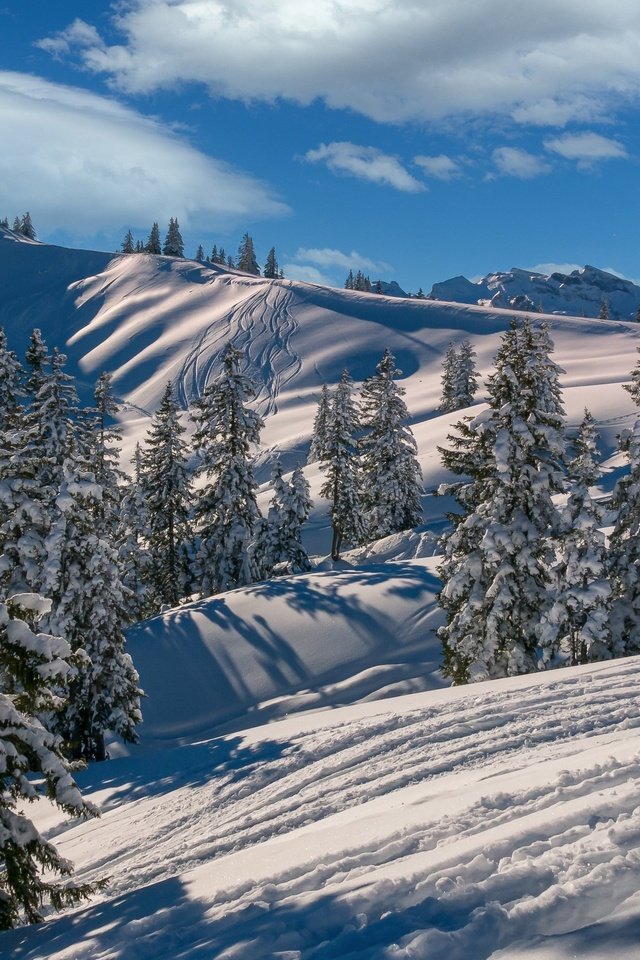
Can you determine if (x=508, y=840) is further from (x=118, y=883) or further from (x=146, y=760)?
(x=146, y=760)

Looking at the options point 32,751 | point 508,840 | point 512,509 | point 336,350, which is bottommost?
point 508,840

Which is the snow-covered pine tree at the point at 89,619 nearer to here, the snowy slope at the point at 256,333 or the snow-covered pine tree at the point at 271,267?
the snowy slope at the point at 256,333

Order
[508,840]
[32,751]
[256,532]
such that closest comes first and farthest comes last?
[508,840], [32,751], [256,532]

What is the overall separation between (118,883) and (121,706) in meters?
11.2

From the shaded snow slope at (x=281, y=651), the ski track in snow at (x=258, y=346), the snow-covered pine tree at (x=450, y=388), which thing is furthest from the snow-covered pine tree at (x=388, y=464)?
the ski track in snow at (x=258, y=346)

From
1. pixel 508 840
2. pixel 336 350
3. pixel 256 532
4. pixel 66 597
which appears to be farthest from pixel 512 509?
pixel 336 350

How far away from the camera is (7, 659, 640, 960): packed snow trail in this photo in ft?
17.1

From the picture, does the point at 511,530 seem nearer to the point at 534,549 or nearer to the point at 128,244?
the point at 534,549

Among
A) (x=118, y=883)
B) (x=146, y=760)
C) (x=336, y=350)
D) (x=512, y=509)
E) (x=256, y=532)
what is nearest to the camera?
(x=118, y=883)

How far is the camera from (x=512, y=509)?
62.7ft

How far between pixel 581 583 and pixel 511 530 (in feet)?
7.27

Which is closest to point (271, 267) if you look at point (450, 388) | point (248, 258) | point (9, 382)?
point (248, 258)

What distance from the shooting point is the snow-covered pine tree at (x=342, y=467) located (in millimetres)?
45219

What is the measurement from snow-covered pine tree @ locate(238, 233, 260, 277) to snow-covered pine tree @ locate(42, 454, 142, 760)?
16819cm
